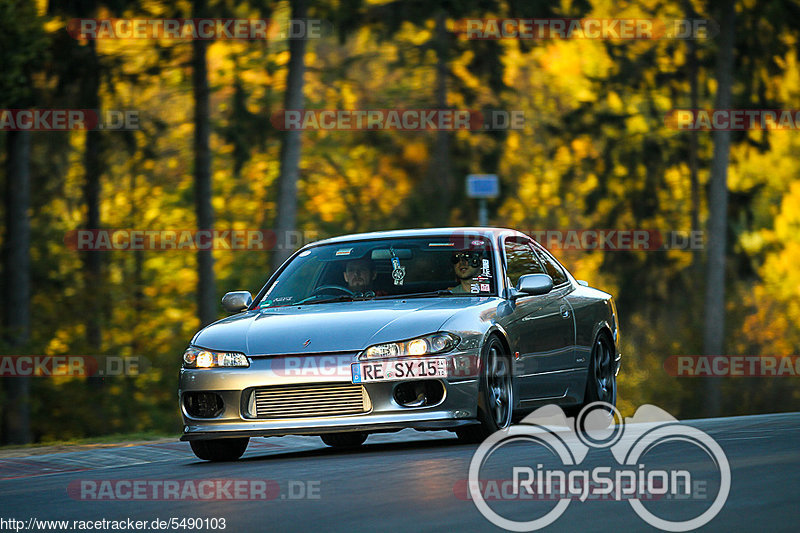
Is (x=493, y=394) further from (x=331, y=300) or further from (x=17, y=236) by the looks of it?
(x=17, y=236)

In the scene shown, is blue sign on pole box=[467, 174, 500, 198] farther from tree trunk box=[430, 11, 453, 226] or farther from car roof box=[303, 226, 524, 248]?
tree trunk box=[430, 11, 453, 226]

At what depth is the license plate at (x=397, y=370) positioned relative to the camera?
10.7 m

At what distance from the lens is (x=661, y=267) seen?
3903 cm

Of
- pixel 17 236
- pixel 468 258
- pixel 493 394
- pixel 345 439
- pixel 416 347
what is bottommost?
pixel 345 439

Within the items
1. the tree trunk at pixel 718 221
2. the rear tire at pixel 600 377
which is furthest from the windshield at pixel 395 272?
the tree trunk at pixel 718 221

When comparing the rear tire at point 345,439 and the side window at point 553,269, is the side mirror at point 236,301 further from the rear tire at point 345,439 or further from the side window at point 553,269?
the side window at point 553,269

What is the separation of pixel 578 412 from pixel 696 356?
20177 millimetres

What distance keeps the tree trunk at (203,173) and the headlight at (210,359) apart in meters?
17.4

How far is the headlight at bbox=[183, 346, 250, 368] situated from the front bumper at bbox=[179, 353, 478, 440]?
0.18 ft

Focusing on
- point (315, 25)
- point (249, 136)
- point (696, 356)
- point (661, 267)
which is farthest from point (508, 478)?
point (661, 267)

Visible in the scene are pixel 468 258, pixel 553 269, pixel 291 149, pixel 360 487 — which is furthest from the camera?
pixel 291 149

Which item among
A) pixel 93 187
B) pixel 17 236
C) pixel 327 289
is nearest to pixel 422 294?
pixel 327 289

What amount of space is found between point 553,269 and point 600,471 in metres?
5.11

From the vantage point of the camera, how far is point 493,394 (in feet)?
37.2
